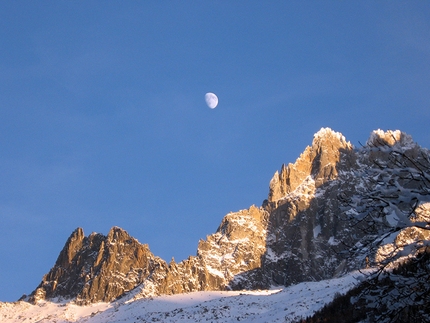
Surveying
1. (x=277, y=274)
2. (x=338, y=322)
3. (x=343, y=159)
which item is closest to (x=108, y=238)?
(x=277, y=274)

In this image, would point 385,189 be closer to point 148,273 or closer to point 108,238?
point 148,273

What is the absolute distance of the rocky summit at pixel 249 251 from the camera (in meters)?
128

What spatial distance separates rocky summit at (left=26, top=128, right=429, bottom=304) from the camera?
128375mm

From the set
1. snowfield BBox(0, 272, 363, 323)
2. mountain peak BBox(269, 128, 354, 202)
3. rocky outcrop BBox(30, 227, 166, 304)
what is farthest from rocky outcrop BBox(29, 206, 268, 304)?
snowfield BBox(0, 272, 363, 323)

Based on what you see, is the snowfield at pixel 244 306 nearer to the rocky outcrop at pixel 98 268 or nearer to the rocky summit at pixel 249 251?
the rocky outcrop at pixel 98 268

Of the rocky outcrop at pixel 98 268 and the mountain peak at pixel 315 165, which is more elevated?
the mountain peak at pixel 315 165

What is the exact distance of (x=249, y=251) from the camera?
142 meters

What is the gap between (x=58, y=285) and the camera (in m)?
139

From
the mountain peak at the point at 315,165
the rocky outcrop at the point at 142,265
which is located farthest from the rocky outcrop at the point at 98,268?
the mountain peak at the point at 315,165

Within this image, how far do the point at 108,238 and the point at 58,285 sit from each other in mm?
16148

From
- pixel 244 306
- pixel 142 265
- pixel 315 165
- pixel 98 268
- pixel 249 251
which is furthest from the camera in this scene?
pixel 315 165

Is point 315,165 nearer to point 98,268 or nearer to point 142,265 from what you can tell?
point 142,265

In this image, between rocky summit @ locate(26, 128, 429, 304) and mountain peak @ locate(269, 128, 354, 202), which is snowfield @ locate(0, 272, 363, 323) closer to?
rocky summit @ locate(26, 128, 429, 304)

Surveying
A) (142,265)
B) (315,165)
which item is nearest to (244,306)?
(142,265)
